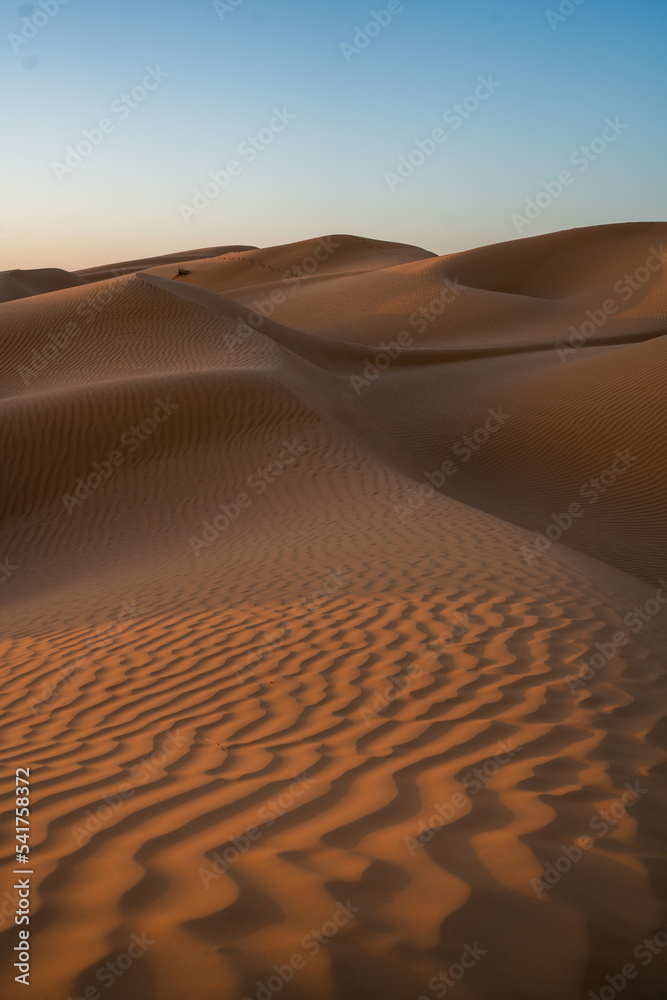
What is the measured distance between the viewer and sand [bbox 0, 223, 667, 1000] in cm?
199

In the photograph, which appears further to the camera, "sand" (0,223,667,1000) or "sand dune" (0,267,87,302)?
"sand dune" (0,267,87,302)

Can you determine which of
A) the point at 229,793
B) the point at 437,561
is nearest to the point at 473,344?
the point at 437,561

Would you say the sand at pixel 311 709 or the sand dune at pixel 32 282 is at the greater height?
the sand dune at pixel 32 282

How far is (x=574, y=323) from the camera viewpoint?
34906 millimetres

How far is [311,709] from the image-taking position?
12.8 feet

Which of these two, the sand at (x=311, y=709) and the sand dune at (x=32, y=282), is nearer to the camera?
the sand at (x=311, y=709)

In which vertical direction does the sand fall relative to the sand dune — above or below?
below

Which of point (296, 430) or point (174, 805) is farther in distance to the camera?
point (296, 430)

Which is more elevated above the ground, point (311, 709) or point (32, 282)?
point (32, 282)

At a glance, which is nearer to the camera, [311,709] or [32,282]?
[311,709]

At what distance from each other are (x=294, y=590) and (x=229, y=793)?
341 centimetres

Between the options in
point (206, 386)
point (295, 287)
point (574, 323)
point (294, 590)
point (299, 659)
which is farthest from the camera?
point (295, 287)

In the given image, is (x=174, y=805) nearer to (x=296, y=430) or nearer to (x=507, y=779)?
(x=507, y=779)

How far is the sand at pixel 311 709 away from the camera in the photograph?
199cm
